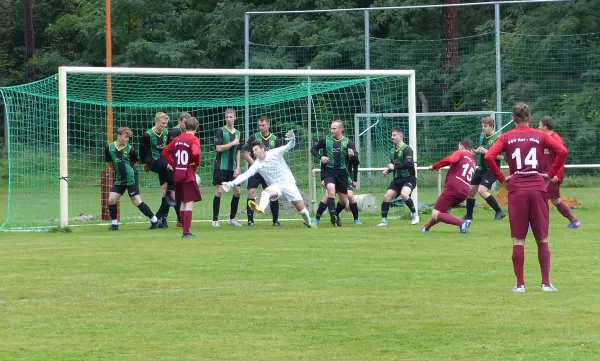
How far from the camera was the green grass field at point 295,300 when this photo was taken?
7875 millimetres

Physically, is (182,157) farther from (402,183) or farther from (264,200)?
(402,183)

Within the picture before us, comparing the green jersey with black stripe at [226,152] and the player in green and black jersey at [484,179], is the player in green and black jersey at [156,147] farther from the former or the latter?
the player in green and black jersey at [484,179]

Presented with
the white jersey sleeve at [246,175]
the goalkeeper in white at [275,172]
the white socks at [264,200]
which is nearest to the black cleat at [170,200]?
the goalkeeper in white at [275,172]

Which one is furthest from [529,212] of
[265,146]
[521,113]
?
[265,146]

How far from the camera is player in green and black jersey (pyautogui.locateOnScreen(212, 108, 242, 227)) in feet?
63.4

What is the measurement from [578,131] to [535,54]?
7.81 feet

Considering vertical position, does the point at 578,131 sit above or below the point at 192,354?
above

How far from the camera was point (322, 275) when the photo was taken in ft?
39.1

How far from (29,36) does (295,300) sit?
42.0 m

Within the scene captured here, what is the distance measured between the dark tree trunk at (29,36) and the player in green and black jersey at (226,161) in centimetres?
3089

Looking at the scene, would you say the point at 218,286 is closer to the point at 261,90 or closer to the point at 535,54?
the point at 261,90

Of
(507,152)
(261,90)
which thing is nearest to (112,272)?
(507,152)

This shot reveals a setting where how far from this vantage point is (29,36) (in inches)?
1956

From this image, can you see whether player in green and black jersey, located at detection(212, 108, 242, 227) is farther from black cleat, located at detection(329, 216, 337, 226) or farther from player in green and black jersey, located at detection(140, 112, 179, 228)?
black cleat, located at detection(329, 216, 337, 226)
